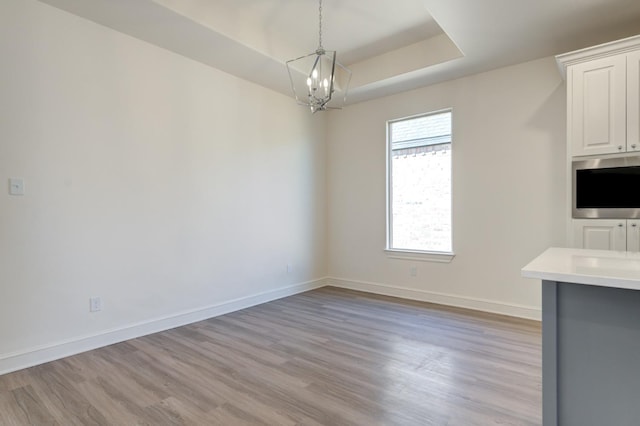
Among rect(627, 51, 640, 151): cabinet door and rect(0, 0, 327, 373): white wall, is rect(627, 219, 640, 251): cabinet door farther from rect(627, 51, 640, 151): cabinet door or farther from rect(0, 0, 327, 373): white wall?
rect(0, 0, 327, 373): white wall

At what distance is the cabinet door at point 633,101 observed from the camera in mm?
2732

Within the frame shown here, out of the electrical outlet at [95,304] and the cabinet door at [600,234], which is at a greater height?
the cabinet door at [600,234]

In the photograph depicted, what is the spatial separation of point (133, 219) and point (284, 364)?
1.98m

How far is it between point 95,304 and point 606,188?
14.8 feet

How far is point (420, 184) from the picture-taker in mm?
4668

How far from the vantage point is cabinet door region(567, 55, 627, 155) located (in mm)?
2799

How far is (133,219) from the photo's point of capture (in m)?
3.30

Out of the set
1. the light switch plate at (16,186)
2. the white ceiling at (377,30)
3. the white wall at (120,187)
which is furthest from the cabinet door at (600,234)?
the light switch plate at (16,186)

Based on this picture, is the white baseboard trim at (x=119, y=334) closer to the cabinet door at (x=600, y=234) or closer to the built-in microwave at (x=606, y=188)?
the cabinet door at (x=600, y=234)

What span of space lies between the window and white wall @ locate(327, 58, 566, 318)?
0.13 m

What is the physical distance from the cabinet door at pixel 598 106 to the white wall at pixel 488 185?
2.03 feet

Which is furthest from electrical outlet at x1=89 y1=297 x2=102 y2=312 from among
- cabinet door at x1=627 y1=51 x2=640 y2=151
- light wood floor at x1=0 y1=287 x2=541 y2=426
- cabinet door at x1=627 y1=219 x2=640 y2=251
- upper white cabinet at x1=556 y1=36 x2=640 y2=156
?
cabinet door at x1=627 y1=51 x2=640 y2=151

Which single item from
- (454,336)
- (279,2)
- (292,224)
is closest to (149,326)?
(292,224)

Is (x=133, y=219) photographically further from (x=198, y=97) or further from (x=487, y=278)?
(x=487, y=278)
